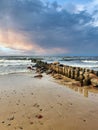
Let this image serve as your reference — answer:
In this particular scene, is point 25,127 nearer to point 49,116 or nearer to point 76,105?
point 49,116

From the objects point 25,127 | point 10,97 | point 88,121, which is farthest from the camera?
point 10,97

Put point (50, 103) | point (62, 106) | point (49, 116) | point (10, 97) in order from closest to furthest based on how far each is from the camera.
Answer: point (49, 116) → point (62, 106) → point (50, 103) → point (10, 97)

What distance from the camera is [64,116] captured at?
7.03m

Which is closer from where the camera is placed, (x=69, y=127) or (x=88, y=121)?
(x=69, y=127)

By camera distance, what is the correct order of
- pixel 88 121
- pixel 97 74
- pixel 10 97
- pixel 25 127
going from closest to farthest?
1. pixel 25 127
2. pixel 88 121
3. pixel 10 97
4. pixel 97 74

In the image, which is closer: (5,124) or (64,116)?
(5,124)

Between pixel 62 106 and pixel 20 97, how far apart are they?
2.43 m

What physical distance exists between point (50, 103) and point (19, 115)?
6.62ft

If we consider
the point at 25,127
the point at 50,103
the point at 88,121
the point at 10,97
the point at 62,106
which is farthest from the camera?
the point at 10,97

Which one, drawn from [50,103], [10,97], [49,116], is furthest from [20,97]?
[49,116]

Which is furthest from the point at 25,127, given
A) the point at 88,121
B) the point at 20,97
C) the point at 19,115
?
the point at 20,97

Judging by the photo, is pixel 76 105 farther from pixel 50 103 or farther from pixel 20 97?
pixel 20 97

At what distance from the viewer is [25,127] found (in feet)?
19.9

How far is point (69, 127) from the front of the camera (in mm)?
6074
